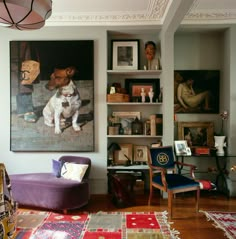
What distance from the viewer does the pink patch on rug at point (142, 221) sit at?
3.01 metres

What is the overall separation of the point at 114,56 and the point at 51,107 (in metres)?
1.38

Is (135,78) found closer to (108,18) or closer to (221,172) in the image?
(108,18)

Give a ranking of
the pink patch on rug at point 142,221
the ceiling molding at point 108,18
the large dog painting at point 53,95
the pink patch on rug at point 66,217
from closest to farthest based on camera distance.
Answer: the pink patch on rug at point 142,221
the pink patch on rug at point 66,217
the ceiling molding at point 108,18
the large dog painting at point 53,95

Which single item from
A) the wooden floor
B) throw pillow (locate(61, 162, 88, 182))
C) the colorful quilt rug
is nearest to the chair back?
the wooden floor

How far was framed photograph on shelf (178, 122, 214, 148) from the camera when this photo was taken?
4.34 m

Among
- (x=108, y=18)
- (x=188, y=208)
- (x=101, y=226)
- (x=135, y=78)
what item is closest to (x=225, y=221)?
(x=188, y=208)

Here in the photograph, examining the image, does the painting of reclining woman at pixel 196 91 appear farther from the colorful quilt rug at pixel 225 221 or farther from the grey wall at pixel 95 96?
the colorful quilt rug at pixel 225 221

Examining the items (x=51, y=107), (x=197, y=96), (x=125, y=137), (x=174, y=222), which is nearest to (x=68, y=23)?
(x=51, y=107)

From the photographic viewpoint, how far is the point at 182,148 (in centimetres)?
407

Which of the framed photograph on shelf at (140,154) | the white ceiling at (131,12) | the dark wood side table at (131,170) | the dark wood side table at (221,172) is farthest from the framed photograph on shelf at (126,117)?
the white ceiling at (131,12)

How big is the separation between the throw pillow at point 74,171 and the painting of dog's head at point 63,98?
663 mm

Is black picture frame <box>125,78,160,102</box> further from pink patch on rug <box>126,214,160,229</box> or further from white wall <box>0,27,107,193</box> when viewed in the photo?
pink patch on rug <box>126,214,160,229</box>

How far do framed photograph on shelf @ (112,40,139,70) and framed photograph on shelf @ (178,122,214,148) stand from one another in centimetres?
133

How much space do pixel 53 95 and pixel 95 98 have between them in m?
0.69
